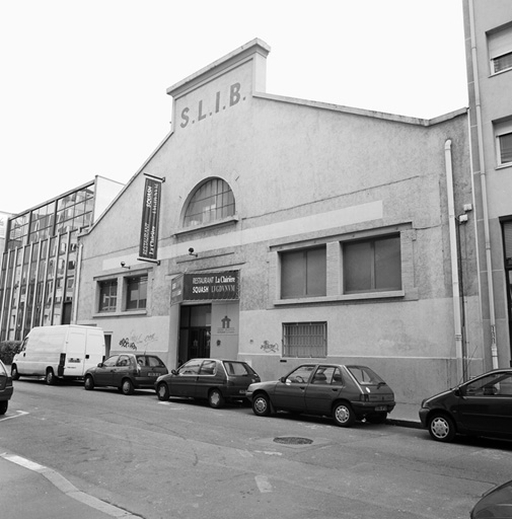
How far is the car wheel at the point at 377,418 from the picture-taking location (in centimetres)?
1168

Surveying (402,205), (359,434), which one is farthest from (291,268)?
(359,434)

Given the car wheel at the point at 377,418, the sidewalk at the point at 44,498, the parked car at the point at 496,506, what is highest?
the parked car at the point at 496,506

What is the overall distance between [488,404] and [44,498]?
743 centimetres

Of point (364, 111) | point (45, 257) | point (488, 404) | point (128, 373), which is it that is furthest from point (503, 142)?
point (45, 257)

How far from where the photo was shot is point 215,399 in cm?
1439

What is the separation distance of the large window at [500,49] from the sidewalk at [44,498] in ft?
47.5

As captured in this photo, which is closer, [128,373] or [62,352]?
[128,373]

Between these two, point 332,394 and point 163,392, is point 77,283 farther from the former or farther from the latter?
point 332,394

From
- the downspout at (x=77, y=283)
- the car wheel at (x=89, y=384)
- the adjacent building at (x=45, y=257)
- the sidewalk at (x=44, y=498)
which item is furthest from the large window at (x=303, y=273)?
the adjacent building at (x=45, y=257)

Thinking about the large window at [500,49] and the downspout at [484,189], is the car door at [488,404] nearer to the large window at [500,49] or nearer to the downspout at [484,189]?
the downspout at [484,189]

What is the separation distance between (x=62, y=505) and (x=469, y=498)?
15.0ft

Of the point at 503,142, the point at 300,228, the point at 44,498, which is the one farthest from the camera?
the point at 300,228

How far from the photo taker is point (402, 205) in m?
15.7

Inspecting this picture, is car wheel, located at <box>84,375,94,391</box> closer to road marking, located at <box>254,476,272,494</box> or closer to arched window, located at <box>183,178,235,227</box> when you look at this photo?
arched window, located at <box>183,178,235,227</box>
